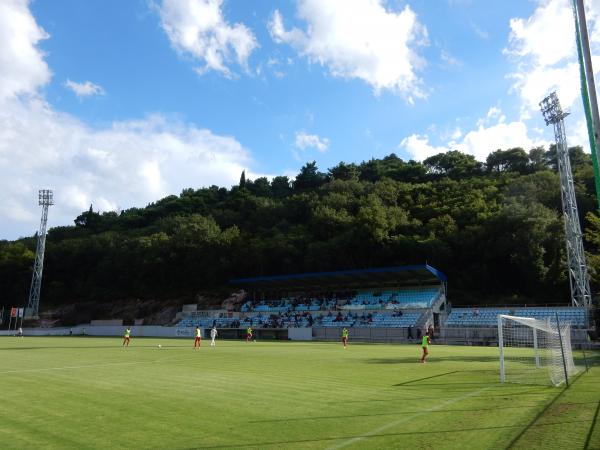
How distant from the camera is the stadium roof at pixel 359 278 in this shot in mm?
52853

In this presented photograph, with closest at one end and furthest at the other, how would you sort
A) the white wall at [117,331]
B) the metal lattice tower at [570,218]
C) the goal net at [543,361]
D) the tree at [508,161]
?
1. the goal net at [543,361]
2. the metal lattice tower at [570,218]
3. the white wall at [117,331]
4. the tree at [508,161]

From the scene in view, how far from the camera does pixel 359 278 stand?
58.5 meters

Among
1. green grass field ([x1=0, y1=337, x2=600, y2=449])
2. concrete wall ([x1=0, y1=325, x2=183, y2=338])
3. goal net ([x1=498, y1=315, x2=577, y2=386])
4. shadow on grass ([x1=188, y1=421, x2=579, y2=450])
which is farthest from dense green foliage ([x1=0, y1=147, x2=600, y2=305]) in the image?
shadow on grass ([x1=188, y1=421, x2=579, y2=450])

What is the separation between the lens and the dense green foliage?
5600cm

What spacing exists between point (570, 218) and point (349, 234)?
3132 cm

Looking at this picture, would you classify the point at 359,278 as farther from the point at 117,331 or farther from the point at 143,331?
the point at 117,331

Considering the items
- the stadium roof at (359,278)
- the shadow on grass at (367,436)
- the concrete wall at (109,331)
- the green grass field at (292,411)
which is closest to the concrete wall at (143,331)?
the concrete wall at (109,331)

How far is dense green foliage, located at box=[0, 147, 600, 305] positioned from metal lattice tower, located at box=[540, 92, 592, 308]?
65.8 inches

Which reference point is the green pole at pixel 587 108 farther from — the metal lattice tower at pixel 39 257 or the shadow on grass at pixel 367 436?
the metal lattice tower at pixel 39 257

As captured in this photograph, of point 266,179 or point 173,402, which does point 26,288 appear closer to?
point 266,179

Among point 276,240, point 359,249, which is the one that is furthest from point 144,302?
point 359,249

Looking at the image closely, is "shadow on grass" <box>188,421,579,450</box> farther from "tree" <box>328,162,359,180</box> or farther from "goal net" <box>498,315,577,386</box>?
"tree" <box>328,162,359,180</box>

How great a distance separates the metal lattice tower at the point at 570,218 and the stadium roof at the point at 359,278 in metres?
13.9

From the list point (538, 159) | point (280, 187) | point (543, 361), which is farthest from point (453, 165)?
point (543, 361)
